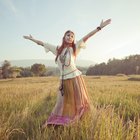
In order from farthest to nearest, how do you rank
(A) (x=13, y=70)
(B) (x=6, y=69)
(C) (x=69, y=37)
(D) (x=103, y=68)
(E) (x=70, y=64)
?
(D) (x=103, y=68) → (B) (x=6, y=69) → (A) (x=13, y=70) → (C) (x=69, y=37) → (E) (x=70, y=64)

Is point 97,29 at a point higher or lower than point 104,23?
lower

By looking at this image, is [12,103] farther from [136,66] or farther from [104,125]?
[136,66]

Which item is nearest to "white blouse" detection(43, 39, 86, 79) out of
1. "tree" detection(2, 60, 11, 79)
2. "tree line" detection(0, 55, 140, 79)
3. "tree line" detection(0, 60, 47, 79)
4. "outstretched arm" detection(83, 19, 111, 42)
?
"outstretched arm" detection(83, 19, 111, 42)

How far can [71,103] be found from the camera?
5.35m

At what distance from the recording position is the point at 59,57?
562cm

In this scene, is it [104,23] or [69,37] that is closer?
[69,37]

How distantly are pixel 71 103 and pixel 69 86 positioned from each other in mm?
322

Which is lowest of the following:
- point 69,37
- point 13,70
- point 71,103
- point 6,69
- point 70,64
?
point 71,103

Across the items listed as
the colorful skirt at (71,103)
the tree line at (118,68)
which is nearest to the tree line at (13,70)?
the tree line at (118,68)

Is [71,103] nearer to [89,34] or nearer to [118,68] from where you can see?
[89,34]

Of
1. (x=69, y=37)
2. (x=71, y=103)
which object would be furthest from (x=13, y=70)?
(x=71, y=103)

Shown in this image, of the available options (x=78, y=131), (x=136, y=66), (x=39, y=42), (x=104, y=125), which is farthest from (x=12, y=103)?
(x=136, y=66)

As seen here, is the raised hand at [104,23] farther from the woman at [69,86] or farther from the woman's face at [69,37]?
the woman's face at [69,37]

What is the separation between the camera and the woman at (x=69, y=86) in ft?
17.3
